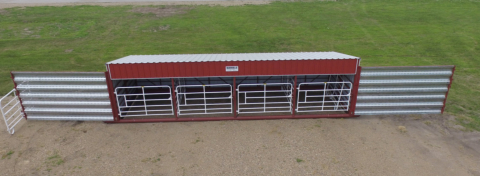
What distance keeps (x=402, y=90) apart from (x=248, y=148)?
264 inches

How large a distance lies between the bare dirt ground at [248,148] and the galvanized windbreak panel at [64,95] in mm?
403

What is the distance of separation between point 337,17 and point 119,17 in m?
26.1

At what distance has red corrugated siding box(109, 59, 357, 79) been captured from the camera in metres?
9.53

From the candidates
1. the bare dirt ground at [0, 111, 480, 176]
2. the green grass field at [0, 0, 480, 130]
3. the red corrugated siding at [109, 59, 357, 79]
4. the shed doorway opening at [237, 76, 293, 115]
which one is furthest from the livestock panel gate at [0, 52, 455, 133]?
the green grass field at [0, 0, 480, 130]

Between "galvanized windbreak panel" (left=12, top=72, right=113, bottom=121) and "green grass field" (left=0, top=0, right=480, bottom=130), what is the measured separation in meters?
6.49

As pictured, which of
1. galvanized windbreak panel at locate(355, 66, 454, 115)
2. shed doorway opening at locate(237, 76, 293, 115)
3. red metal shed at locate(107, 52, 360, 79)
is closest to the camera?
red metal shed at locate(107, 52, 360, 79)

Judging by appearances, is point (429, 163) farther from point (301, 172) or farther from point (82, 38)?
point (82, 38)

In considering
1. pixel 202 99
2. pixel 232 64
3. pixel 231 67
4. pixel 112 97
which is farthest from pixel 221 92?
pixel 112 97

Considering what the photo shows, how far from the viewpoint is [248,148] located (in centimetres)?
862

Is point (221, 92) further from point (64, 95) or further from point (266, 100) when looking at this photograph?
point (64, 95)

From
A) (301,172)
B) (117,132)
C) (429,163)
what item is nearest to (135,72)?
(117,132)

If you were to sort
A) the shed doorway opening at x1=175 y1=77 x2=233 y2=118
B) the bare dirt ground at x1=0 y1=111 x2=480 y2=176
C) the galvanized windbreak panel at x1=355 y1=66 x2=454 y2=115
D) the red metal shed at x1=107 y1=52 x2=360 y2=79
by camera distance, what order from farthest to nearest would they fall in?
the shed doorway opening at x1=175 y1=77 x2=233 y2=118, the galvanized windbreak panel at x1=355 y1=66 x2=454 y2=115, the red metal shed at x1=107 y1=52 x2=360 y2=79, the bare dirt ground at x1=0 y1=111 x2=480 y2=176

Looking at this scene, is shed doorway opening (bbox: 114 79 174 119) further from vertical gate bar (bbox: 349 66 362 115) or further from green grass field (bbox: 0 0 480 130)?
green grass field (bbox: 0 0 480 130)

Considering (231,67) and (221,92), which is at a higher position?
(231,67)
